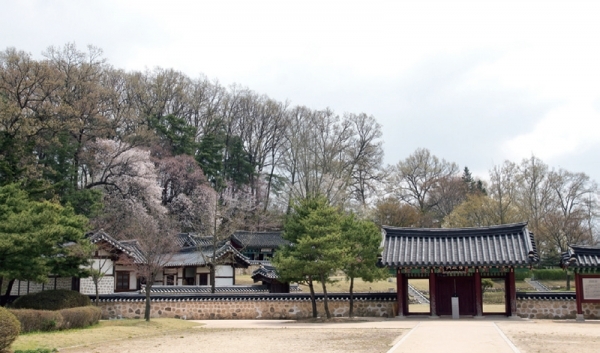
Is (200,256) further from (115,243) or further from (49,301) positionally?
(49,301)

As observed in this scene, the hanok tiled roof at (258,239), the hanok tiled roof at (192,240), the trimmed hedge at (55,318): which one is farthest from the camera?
the hanok tiled roof at (258,239)

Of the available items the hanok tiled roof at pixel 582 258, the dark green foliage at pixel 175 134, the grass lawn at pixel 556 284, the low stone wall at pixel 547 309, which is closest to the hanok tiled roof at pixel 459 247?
the hanok tiled roof at pixel 582 258

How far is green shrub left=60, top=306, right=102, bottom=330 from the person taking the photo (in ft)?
72.9

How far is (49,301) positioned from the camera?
23453 millimetres

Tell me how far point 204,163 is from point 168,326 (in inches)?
1585

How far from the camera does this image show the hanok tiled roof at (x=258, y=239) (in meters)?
58.6

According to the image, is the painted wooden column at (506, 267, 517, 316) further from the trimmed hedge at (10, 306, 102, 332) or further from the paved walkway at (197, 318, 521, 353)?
the trimmed hedge at (10, 306, 102, 332)

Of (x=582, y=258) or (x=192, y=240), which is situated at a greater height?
(x=192, y=240)

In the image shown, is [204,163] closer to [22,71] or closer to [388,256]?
[22,71]

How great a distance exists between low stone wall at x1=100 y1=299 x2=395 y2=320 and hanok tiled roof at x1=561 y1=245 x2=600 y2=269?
8.49 metres

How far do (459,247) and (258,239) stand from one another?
109 feet

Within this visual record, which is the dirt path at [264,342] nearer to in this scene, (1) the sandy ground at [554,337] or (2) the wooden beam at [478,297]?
(1) the sandy ground at [554,337]

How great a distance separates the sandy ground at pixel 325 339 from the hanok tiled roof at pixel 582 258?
322 centimetres

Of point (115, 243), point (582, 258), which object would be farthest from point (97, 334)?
point (582, 258)
